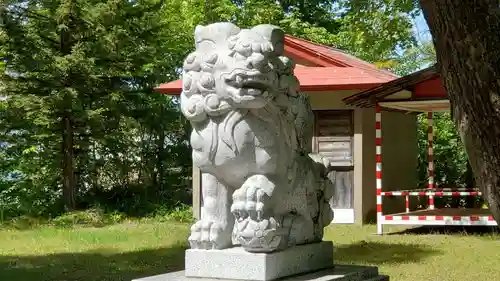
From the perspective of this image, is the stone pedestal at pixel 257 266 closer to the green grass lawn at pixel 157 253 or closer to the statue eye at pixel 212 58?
the statue eye at pixel 212 58

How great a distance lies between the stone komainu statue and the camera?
5.50 metres

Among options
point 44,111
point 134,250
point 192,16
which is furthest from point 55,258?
point 192,16

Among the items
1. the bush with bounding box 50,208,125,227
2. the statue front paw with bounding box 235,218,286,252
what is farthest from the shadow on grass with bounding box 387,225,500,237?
the statue front paw with bounding box 235,218,286,252

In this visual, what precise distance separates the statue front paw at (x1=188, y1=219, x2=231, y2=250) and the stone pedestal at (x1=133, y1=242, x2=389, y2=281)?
2.2 inches

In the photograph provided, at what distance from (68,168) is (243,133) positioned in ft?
49.5

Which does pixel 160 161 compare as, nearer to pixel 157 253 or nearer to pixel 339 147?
pixel 339 147

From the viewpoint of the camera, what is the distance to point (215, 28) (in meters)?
5.78

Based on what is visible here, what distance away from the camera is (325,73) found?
1756 centimetres

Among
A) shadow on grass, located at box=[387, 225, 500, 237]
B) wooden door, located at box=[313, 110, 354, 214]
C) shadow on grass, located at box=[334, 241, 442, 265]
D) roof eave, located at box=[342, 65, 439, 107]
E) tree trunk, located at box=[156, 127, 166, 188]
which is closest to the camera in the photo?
shadow on grass, located at box=[334, 241, 442, 265]

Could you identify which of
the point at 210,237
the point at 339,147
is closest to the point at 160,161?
the point at 339,147

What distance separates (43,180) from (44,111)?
103 inches

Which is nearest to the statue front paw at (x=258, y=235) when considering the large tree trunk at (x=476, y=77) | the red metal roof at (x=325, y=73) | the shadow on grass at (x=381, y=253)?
the large tree trunk at (x=476, y=77)

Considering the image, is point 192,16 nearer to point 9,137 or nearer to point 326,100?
point 9,137

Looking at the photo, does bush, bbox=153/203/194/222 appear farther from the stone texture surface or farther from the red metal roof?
the stone texture surface
